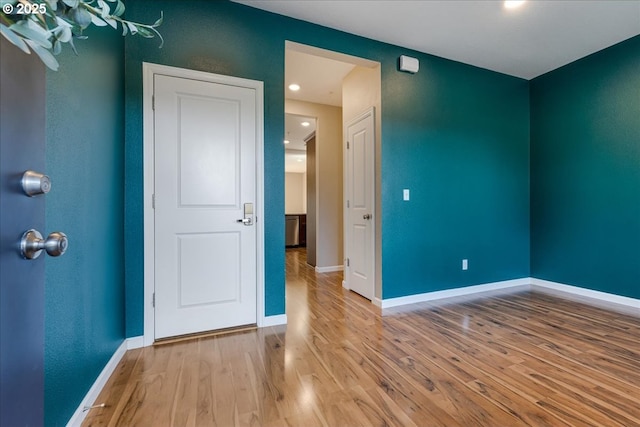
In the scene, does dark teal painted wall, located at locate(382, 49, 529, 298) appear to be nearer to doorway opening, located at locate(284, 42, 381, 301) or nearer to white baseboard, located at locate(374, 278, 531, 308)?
white baseboard, located at locate(374, 278, 531, 308)

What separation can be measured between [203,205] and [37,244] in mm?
1619

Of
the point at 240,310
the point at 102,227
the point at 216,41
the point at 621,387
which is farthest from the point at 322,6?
the point at 621,387

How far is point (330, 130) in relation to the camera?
481 centimetres

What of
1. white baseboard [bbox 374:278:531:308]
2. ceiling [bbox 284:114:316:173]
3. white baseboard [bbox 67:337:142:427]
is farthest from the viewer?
ceiling [bbox 284:114:316:173]

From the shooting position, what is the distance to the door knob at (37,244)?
730mm

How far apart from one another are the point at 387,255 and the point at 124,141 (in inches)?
99.9

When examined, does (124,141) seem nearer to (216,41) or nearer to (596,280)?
(216,41)

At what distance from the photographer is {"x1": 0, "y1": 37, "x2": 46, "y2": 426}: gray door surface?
67 centimetres

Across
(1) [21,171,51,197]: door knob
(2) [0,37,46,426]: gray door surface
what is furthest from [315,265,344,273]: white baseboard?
(1) [21,171,51,197]: door knob

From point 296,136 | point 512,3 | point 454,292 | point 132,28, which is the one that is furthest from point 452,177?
point 296,136

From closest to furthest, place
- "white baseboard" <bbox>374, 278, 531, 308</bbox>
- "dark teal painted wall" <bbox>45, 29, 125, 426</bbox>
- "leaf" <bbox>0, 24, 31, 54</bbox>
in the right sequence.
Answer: "leaf" <bbox>0, 24, 31, 54</bbox> → "dark teal painted wall" <bbox>45, 29, 125, 426</bbox> → "white baseboard" <bbox>374, 278, 531, 308</bbox>

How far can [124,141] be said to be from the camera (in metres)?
2.12

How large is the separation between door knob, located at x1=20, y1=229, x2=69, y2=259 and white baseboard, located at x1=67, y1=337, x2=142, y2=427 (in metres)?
1.06

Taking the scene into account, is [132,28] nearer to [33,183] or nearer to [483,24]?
[33,183]
